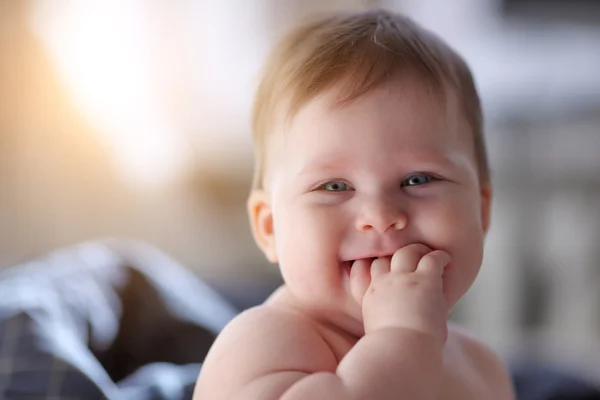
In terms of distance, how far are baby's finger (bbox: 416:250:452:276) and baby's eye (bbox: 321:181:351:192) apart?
0.29 ft

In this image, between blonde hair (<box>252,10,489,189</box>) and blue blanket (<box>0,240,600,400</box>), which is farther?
blue blanket (<box>0,240,600,400</box>)

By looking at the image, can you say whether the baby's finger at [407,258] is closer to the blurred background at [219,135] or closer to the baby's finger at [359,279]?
the baby's finger at [359,279]

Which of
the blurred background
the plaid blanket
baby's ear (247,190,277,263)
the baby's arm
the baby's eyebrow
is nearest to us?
the baby's arm

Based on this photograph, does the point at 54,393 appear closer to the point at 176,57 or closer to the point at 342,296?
the point at 342,296

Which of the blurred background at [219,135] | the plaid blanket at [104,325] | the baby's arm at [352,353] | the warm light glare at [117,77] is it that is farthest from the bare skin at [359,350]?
the warm light glare at [117,77]

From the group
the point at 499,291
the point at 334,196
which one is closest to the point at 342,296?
the point at 334,196

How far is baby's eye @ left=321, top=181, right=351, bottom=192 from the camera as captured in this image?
2.15 ft

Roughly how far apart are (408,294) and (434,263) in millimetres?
46

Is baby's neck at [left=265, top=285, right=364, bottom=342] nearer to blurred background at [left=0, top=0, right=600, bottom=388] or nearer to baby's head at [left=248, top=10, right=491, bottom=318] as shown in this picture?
baby's head at [left=248, top=10, right=491, bottom=318]

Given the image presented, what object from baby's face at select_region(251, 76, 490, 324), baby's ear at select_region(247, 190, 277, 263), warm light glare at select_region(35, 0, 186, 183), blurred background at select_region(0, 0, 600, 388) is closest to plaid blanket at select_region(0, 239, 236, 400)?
baby's ear at select_region(247, 190, 277, 263)

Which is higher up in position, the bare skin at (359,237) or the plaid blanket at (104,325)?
the bare skin at (359,237)

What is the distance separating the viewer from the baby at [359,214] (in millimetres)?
592

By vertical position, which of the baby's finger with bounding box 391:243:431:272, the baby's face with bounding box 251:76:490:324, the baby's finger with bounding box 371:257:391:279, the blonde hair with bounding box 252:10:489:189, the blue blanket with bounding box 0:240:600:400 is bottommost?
the blue blanket with bounding box 0:240:600:400

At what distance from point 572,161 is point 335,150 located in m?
1.76
